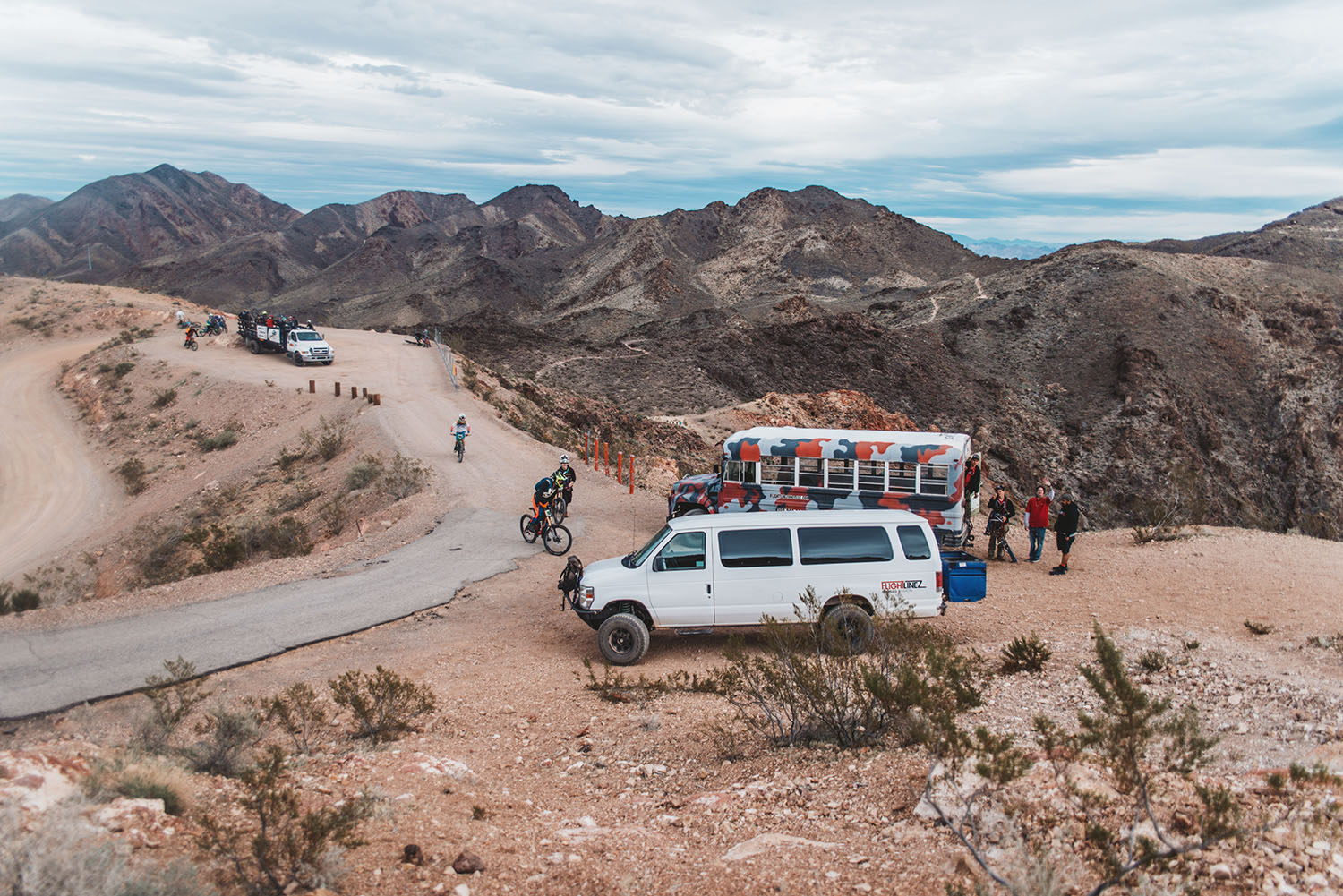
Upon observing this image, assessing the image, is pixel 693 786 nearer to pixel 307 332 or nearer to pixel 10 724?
pixel 10 724

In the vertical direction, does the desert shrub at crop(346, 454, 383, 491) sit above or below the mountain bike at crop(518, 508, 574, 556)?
above

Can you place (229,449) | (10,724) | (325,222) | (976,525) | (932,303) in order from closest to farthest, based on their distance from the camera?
(10,724), (976,525), (229,449), (932,303), (325,222)

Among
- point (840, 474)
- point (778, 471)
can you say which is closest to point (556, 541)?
point (778, 471)

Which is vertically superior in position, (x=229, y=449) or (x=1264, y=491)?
(x=229, y=449)

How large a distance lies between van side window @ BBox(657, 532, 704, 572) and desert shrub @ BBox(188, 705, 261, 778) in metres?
5.42

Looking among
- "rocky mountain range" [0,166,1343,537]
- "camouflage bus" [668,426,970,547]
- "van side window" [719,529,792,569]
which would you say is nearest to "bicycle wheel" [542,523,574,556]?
"camouflage bus" [668,426,970,547]

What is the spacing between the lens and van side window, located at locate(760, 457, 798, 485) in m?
17.3

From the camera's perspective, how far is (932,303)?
237 ft

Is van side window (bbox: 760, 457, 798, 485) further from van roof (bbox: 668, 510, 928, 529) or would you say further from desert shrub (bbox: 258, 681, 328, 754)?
desert shrub (bbox: 258, 681, 328, 754)

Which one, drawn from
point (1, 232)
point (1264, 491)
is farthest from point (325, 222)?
point (1264, 491)

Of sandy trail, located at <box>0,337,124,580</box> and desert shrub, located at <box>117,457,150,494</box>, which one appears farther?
desert shrub, located at <box>117,457,150,494</box>

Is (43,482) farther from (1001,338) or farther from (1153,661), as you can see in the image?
(1001,338)

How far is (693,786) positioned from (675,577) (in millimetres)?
4169

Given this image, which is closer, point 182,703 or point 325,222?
point 182,703
